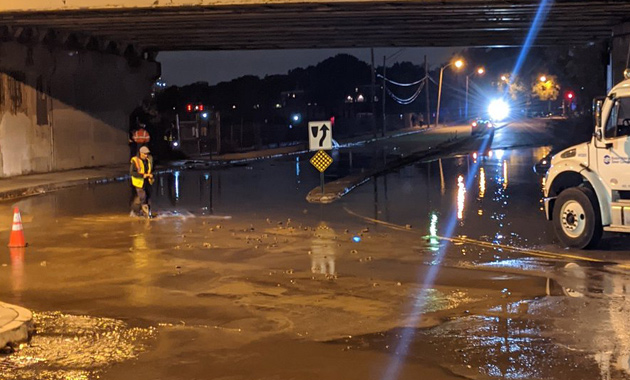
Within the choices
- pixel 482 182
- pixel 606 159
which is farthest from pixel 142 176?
pixel 482 182

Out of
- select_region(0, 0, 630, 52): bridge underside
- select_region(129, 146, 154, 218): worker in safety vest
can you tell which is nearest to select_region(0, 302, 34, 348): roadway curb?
select_region(129, 146, 154, 218): worker in safety vest

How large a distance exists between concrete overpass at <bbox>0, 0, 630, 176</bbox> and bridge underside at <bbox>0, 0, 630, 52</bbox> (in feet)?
0.15

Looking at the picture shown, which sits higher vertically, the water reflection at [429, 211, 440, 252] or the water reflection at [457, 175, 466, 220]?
the water reflection at [457, 175, 466, 220]

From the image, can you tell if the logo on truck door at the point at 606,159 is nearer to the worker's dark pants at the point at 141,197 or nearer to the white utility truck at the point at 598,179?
the white utility truck at the point at 598,179

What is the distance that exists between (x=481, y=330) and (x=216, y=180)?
21.6 meters

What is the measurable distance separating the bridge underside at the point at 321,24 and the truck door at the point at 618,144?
34.5 ft

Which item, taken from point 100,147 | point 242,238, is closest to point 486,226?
point 242,238

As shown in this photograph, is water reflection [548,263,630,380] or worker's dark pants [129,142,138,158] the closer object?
water reflection [548,263,630,380]

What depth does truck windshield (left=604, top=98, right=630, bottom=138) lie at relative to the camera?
12.6 m

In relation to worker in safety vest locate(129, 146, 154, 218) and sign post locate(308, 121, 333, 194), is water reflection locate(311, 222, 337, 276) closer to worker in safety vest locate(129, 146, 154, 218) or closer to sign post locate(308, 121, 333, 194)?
worker in safety vest locate(129, 146, 154, 218)

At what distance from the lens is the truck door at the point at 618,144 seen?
12625 millimetres

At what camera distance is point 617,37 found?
94.8 feet

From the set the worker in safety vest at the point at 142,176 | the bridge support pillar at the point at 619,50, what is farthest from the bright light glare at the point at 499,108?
the worker in safety vest at the point at 142,176

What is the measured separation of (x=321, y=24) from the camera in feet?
93.0
